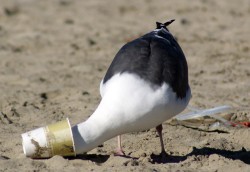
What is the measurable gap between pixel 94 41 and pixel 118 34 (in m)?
0.50

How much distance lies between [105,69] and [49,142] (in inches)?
133

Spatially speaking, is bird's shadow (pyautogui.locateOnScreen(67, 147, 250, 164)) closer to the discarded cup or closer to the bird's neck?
the discarded cup

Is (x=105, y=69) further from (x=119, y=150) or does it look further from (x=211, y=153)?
(x=211, y=153)

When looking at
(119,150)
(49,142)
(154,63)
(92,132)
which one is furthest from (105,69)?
(92,132)

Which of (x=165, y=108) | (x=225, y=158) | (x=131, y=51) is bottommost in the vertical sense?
(x=225, y=158)

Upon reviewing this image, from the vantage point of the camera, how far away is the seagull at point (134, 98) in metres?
4.71

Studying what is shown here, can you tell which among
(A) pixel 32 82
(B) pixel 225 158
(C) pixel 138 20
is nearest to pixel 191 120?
(B) pixel 225 158

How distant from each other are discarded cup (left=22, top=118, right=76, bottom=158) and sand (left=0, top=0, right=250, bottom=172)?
0.21ft

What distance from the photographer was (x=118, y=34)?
9812 millimetres

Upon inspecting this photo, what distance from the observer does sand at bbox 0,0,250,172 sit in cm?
519

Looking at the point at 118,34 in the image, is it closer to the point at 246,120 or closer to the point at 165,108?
the point at 246,120

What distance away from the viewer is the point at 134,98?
4.70 m

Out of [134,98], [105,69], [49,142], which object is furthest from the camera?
[105,69]

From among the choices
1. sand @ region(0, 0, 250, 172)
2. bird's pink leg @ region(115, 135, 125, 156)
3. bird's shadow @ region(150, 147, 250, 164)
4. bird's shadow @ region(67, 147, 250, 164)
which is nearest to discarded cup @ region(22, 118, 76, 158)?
sand @ region(0, 0, 250, 172)
